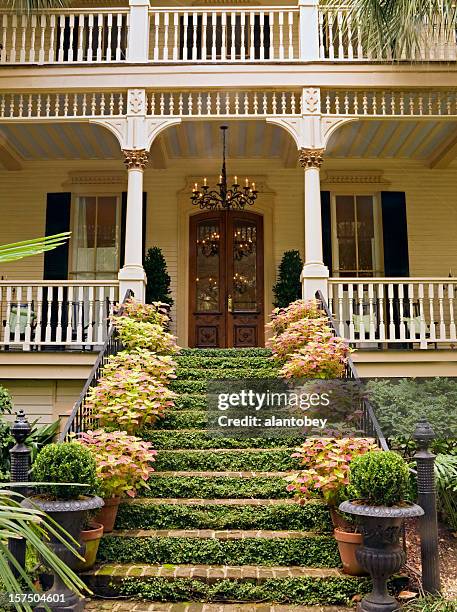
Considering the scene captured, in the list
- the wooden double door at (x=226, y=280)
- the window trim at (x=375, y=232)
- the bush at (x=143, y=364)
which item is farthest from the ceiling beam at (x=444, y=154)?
the bush at (x=143, y=364)

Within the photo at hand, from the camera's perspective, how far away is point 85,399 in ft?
19.2

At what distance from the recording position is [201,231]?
37.1 feet

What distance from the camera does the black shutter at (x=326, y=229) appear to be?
1062 cm

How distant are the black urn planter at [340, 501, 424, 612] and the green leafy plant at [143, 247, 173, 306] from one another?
6.82 m

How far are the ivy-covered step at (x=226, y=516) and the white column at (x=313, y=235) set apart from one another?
3827 mm

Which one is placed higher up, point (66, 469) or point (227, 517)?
point (66, 469)

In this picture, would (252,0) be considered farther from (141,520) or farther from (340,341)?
(141,520)

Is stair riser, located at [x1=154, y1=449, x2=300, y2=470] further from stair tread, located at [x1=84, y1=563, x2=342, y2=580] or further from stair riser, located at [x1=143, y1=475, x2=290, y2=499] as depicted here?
stair tread, located at [x1=84, y1=563, x2=342, y2=580]

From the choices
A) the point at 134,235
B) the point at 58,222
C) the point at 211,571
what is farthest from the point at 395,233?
the point at 211,571

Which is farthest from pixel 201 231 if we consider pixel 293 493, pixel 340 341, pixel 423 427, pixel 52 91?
pixel 423 427

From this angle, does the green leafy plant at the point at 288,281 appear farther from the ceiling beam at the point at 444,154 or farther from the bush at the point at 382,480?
the bush at the point at 382,480

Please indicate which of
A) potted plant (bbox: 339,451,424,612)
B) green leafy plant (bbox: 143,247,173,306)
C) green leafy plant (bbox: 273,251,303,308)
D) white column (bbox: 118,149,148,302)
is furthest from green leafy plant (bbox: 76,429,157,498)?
green leafy plant (bbox: 273,251,303,308)

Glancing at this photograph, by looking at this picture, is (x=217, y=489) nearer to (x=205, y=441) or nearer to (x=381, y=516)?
(x=205, y=441)

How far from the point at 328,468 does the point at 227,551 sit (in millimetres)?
978
